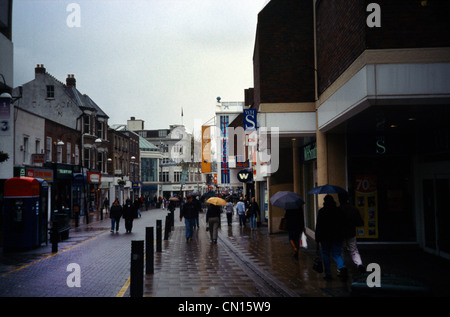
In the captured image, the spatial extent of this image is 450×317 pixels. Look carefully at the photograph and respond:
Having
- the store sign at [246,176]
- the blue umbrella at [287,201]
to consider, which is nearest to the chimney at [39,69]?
the store sign at [246,176]

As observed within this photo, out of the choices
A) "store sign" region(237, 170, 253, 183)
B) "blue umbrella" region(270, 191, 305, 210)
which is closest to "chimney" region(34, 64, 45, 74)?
"store sign" region(237, 170, 253, 183)

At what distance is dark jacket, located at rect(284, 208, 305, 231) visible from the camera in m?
12.3

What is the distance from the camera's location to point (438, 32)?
8750 millimetres

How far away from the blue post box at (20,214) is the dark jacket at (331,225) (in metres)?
10.0

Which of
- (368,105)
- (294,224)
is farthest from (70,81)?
(368,105)

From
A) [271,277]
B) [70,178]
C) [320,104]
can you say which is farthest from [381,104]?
[70,178]

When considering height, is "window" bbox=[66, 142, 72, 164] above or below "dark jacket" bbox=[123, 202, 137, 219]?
above

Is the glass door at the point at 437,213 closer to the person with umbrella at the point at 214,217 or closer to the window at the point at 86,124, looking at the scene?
the person with umbrella at the point at 214,217

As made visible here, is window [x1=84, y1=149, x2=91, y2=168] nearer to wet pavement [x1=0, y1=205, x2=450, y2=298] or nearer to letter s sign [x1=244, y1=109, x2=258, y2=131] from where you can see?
letter s sign [x1=244, y1=109, x2=258, y2=131]

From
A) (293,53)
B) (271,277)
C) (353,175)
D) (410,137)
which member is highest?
(293,53)

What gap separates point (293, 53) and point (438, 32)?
744cm

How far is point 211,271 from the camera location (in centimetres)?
1041

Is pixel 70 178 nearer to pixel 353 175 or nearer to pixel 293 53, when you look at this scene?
pixel 293 53

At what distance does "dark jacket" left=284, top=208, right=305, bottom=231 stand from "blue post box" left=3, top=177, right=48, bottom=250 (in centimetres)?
853
